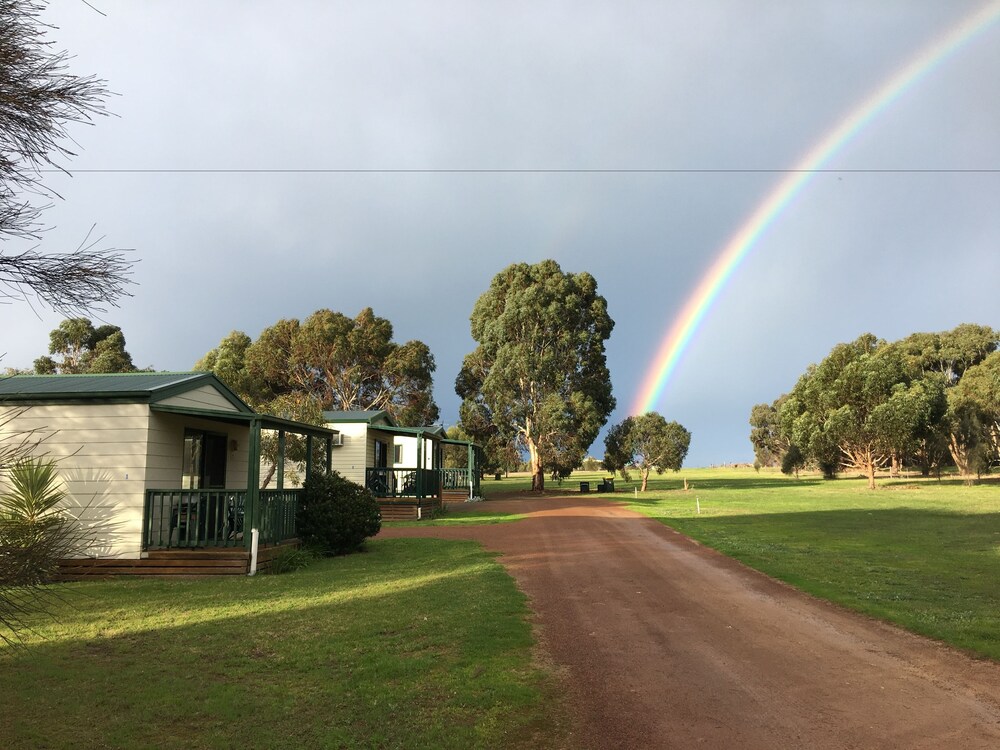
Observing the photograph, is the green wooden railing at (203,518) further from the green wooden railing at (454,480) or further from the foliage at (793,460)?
the foliage at (793,460)

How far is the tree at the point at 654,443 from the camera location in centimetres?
4325

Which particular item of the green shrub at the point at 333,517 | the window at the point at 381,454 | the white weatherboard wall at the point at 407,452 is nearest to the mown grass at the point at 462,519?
the window at the point at 381,454

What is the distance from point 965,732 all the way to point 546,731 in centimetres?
294

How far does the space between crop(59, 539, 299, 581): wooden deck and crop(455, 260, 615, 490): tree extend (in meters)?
32.8

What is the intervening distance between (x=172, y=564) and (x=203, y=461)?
10.5 ft

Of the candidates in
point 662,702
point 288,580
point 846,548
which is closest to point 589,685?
point 662,702

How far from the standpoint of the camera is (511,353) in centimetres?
4531

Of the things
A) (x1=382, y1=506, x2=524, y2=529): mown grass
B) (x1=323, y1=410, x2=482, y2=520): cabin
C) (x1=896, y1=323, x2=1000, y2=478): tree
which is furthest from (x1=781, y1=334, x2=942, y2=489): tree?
(x1=323, y1=410, x2=482, y2=520): cabin

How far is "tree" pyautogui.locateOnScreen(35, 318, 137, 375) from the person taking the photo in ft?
156

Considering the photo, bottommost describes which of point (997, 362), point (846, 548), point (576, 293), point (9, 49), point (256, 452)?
point (846, 548)

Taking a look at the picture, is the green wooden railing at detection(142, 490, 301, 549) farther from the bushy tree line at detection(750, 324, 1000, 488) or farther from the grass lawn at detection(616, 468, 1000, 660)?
the bushy tree line at detection(750, 324, 1000, 488)

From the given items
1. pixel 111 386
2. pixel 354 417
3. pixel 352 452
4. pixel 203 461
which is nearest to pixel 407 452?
pixel 354 417

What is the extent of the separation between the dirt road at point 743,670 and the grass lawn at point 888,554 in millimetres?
717

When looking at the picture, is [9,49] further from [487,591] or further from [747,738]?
[487,591]
